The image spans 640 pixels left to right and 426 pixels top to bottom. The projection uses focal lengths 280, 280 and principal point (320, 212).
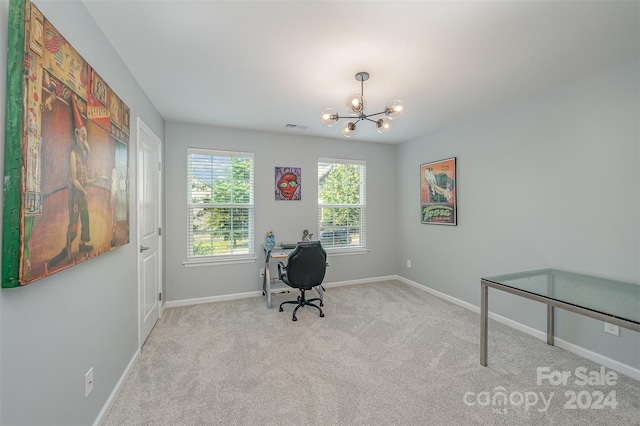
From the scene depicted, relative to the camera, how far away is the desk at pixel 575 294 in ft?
5.68

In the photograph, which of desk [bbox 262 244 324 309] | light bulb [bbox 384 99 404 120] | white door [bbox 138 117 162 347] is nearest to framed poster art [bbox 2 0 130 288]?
white door [bbox 138 117 162 347]

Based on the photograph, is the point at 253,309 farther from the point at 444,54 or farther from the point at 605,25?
the point at 605,25

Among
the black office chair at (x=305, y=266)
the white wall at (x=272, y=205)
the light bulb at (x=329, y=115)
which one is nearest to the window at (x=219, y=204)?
the white wall at (x=272, y=205)

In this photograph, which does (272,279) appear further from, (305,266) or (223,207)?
(223,207)

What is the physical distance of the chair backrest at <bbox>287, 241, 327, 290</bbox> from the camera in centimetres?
332

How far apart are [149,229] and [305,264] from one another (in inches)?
69.4

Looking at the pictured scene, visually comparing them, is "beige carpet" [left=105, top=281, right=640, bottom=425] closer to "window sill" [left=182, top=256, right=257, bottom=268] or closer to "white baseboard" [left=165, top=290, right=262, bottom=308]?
"white baseboard" [left=165, top=290, right=262, bottom=308]

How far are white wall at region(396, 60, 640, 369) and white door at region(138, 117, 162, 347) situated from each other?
3785mm

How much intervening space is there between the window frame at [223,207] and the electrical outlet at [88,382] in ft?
7.40

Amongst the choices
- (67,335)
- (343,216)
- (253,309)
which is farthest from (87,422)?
(343,216)

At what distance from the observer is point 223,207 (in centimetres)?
406

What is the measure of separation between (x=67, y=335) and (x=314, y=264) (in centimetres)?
233

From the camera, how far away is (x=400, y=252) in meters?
5.08

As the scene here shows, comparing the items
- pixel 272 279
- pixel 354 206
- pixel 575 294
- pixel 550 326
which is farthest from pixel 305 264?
pixel 550 326
